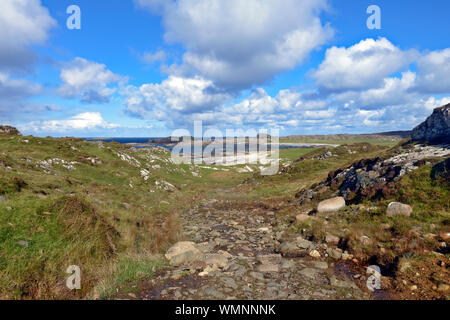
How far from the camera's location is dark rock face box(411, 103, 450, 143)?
20.2m

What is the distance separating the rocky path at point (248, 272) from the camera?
7566 mm

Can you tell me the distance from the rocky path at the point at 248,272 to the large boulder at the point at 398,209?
4938 mm

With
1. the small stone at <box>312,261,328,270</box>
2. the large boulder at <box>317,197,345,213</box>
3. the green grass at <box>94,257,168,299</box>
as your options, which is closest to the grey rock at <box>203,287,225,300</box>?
the green grass at <box>94,257,168,299</box>

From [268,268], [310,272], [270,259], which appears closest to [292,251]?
[270,259]

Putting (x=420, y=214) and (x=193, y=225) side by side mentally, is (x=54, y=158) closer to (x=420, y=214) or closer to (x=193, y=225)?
(x=193, y=225)

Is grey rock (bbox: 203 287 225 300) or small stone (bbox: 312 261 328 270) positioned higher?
grey rock (bbox: 203 287 225 300)

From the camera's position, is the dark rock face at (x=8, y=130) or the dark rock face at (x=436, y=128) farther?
the dark rock face at (x=8, y=130)

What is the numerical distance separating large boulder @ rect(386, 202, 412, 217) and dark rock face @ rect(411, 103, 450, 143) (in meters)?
12.0

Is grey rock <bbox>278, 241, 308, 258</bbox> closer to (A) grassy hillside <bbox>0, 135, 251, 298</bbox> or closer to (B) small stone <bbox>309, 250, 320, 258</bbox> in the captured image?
(B) small stone <bbox>309, 250, 320, 258</bbox>

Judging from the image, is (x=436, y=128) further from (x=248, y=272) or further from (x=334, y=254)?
(x=248, y=272)

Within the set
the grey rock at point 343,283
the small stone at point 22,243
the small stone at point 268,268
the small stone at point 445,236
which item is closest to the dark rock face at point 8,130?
the small stone at point 22,243

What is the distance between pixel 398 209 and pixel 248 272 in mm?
9382

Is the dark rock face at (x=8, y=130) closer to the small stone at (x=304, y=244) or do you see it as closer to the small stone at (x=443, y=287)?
the small stone at (x=304, y=244)
